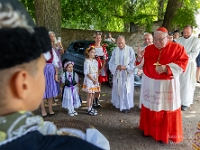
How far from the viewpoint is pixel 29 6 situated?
10109 millimetres

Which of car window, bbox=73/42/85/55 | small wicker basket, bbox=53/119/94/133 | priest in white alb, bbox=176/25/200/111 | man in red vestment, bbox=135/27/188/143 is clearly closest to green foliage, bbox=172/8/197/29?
priest in white alb, bbox=176/25/200/111

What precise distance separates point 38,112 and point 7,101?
4856 mm

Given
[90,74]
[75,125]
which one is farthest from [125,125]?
[75,125]

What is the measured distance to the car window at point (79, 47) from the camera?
29.6 ft

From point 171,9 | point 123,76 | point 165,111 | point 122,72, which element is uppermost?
point 171,9

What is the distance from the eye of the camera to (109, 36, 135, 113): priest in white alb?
204 inches

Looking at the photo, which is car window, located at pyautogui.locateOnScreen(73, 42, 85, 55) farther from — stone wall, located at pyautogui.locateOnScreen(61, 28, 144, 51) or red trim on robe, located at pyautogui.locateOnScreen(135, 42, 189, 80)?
red trim on robe, located at pyautogui.locateOnScreen(135, 42, 189, 80)

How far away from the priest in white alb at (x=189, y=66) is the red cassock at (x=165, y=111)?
82.7 inches

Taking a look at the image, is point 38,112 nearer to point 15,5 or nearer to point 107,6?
point 15,5

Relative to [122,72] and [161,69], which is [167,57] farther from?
[122,72]

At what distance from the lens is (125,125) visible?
15.4ft

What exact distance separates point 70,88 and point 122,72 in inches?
53.1

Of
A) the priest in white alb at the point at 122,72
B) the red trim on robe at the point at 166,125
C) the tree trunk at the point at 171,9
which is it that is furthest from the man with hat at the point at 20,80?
the tree trunk at the point at 171,9

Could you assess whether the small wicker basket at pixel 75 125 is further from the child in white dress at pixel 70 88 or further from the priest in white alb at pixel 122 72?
the priest in white alb at pixel 122 72
